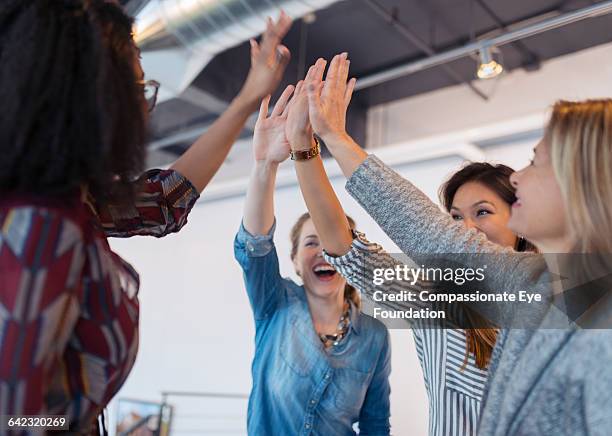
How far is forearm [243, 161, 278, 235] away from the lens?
1579 mm

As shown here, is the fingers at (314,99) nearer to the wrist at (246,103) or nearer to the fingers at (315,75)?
the fingers at (315,75)

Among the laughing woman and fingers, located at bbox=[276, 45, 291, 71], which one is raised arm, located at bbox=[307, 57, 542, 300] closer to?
the laughing woman

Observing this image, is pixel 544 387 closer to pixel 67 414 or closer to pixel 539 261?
pixel 539 261

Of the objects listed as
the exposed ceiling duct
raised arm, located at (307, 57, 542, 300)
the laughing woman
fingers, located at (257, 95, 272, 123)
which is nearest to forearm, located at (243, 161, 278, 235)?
fingers, located at (257, 95, 272, 123)

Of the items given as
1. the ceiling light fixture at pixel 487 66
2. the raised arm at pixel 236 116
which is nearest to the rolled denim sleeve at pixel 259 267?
the raised arm at pixel 236 116

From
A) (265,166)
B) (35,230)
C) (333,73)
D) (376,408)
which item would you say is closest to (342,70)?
(333,73)

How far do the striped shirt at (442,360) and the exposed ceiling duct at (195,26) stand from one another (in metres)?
1.53

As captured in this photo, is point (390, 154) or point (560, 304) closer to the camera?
point (560, 304)

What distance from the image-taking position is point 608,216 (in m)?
0.79

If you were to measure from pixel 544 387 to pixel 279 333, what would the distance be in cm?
114

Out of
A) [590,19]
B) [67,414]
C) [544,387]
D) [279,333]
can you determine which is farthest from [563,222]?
[590,19]

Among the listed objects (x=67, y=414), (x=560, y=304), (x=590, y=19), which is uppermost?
(x=590, y=19)

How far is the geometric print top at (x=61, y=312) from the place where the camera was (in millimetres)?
611

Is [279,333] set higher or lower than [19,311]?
higher
